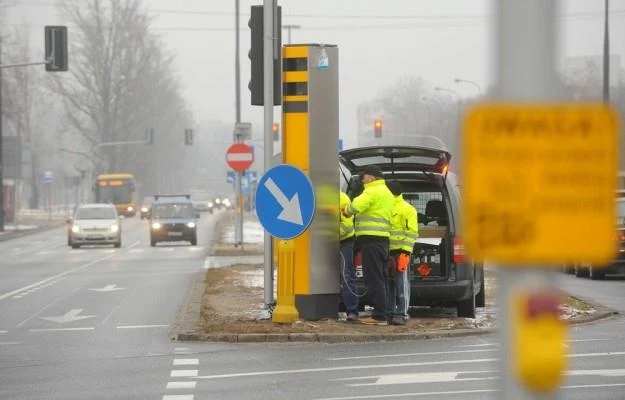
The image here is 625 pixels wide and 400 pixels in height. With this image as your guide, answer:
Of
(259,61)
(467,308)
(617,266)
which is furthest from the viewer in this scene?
(617,266)

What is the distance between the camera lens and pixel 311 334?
1573cm

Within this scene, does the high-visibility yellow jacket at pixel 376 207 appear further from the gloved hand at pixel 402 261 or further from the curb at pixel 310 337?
the curb at pixel 310 337

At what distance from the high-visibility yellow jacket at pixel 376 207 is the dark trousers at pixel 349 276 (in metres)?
0.57

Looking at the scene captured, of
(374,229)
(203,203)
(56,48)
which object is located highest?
(56,48)

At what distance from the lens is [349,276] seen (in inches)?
675

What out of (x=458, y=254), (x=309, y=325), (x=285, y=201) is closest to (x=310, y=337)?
(x=309, y=325)

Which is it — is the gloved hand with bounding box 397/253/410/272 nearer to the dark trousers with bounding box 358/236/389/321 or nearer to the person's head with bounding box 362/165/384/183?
the dark trousers with bounding box 358/236/389/321

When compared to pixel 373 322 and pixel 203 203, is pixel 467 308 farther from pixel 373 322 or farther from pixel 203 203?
pixel 203 203

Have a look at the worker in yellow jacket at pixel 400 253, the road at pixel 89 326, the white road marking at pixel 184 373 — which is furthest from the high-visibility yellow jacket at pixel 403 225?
the white road marking at pixel 184 373

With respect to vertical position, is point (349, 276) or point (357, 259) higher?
point (357, 259)

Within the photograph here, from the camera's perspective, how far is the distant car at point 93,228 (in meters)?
51.8

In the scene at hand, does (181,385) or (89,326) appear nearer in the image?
(181,385)

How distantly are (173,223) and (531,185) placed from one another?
4925 cm

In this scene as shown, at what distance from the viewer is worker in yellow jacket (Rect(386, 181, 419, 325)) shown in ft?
54.9
